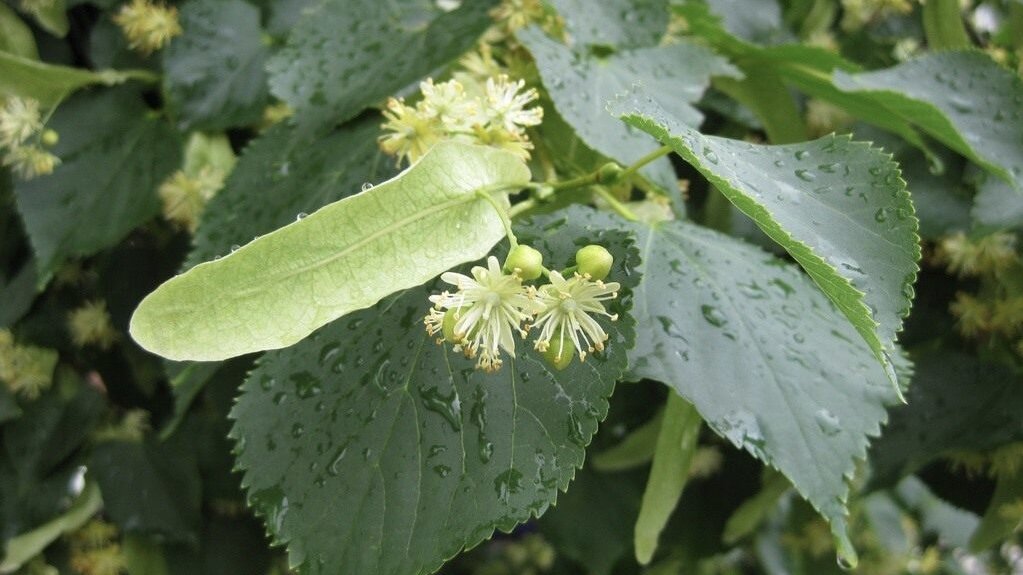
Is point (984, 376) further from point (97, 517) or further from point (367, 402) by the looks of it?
point (97, 517)

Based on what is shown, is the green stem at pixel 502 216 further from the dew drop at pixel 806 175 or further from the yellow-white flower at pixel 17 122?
the yellow-white flower at pixel 17 122

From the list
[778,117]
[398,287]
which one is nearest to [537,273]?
[398,287]

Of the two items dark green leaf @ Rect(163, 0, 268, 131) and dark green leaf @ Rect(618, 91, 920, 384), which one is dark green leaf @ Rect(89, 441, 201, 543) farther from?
dark green leaf @ Rect(618, 91, 920, 384)

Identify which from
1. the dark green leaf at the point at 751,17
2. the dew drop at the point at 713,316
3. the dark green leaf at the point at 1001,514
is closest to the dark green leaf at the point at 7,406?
the dew drop at the point at 713,316

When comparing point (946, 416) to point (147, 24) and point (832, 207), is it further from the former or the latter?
point (147, 24)

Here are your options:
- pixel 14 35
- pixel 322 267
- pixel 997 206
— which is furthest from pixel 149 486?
pixel 997 206

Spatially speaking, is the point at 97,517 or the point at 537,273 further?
the point at 97,517
